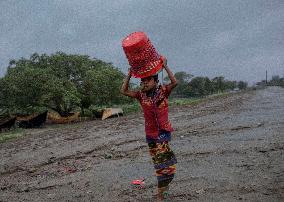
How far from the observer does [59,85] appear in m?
24.9

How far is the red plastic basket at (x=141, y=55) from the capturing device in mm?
4738

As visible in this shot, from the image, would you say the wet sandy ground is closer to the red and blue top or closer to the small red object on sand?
the small red object on sand

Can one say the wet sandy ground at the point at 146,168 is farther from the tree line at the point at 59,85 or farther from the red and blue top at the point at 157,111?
the tree line at the point at 59,85

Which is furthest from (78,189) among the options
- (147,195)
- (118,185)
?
(147,195)

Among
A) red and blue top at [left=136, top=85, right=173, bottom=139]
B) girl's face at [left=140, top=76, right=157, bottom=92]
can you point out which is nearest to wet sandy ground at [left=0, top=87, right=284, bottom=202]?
red and blue top at [left=136, top=85, right=173, bottom=139]

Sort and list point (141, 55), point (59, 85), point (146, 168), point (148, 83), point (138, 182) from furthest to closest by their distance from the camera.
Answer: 1. point (59, 85)
2. point (146, 168)
3. point (138, 182)
4. point (148, 83)
5. point (141, 55)

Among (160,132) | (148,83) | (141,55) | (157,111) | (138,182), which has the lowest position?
(138,182)

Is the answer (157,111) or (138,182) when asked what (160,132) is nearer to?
(157,111)

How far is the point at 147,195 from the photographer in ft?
20.8

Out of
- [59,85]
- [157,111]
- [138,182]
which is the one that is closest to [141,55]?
[157,111]

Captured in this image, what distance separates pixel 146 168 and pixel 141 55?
3.99 meters

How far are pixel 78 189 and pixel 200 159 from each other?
271cm

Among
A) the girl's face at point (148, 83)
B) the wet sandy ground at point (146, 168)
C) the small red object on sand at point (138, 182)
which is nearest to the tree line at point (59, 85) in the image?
the wet sandy ground at point (146, 168)

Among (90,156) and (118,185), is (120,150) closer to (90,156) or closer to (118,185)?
(90,156)
